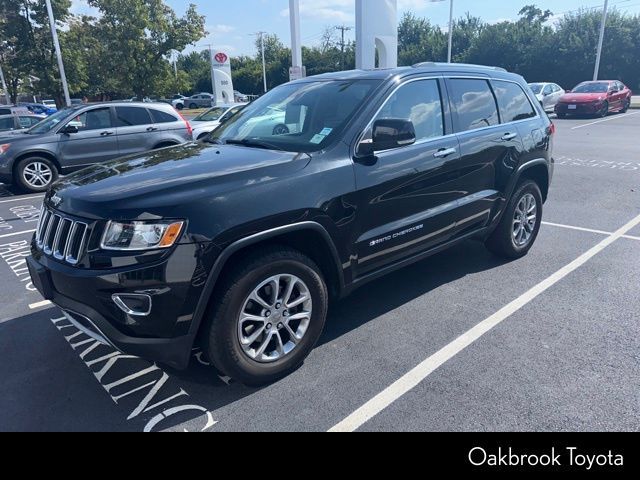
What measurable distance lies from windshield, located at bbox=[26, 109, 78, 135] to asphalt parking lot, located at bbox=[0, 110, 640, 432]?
5.67 meters

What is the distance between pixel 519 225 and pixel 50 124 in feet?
30.1

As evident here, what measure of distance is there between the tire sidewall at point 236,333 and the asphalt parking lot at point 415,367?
0.12 m

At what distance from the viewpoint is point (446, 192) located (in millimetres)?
3980

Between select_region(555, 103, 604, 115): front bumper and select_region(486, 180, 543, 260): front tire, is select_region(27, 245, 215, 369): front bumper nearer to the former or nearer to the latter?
select_region(486, 180, 543, 260): front tire

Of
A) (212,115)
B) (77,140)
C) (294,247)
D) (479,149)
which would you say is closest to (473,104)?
(479,149)

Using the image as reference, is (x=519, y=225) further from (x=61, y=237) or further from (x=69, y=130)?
(x=69, y=130)

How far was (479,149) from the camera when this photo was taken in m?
4.25

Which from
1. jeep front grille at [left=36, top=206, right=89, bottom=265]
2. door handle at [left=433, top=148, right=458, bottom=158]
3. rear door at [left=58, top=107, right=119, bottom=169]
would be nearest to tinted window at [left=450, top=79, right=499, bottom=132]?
door handle at [left=433, top=148, right=458, bottom=158]

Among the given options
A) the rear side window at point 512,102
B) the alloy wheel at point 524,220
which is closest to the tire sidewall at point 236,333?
the alloy wheel at point 524,220
